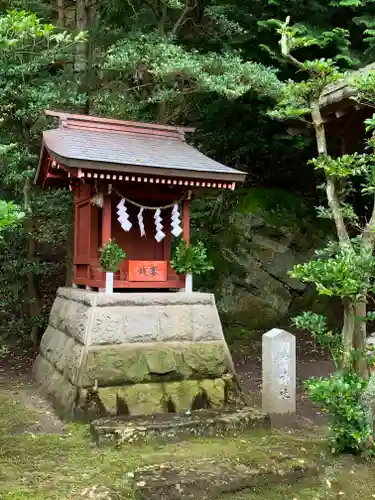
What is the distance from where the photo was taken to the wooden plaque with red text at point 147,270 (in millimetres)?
8086

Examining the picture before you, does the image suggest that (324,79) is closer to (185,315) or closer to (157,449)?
(185,315)

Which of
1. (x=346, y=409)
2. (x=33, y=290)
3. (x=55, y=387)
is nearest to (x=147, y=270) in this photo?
(x=55, y=387)

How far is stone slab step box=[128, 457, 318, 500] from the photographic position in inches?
189

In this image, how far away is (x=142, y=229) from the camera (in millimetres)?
8406

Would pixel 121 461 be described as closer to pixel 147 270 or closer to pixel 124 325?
pixel 124 325

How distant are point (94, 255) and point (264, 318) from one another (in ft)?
15.8

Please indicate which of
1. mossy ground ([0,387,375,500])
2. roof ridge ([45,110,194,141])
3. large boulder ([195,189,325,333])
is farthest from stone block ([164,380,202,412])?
roof ridge ([45,110,194,141])

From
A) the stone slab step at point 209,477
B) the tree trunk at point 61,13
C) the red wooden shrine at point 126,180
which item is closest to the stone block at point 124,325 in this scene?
the red wooden shrine at point 126,180

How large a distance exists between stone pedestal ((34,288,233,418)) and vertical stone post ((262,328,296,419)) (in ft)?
3.19

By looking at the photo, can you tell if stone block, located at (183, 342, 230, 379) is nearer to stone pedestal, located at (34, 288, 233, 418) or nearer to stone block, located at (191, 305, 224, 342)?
stone pedestal, located at (34, 288, 233, 418)

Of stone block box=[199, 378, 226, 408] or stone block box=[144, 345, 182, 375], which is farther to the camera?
stone block box=[199, 378, 226, 408]

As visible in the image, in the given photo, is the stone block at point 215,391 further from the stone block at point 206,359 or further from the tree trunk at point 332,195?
the tree trunk at point 332,195

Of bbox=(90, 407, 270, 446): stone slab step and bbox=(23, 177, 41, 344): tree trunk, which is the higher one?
bbox=(23, 177, 41, 344): tree trunk

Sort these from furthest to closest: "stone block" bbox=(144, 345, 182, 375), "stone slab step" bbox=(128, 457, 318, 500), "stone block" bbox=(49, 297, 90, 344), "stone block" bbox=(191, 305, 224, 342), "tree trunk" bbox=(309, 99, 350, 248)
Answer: "stone block" bbox=(191, 305, 224, 342), "stone block" bbox=(49, 297, 90, 344), "stone block" bbox=(144, 345, 182, 375), "tree trunk" bbox=(309, 99, 350, 248), "stone slab step" bbox=(128, 457, 318, 500)
